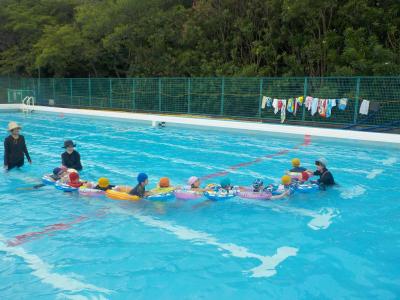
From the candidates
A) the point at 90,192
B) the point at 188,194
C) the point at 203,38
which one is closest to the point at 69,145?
the point at 90,192

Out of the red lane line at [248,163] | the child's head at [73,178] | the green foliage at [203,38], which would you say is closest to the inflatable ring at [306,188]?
the red lane line at [248,163]

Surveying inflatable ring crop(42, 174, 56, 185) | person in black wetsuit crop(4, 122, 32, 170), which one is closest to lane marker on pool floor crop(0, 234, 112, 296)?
inflatable ring crop(42, 174, 56, 185)

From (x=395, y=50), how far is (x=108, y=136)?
1414 centimetres

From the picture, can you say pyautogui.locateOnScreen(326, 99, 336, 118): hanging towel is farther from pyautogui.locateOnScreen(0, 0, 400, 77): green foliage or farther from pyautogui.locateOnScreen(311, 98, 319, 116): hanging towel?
pyautogui.locateOnScreen(0, 0, 400, 77): green foliage

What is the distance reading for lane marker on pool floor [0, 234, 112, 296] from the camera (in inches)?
196

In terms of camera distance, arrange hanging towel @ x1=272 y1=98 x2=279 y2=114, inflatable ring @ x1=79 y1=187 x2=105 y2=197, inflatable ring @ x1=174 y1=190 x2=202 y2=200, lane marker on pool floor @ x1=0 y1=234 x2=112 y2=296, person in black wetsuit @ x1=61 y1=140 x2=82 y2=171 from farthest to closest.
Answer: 1. hanging towel @ x1=272 y1=98 x2=279 y2=114
2. person in black wetsuit @ x1=61 y1=140 x2=82 y2=171
3. inflatable ring @ x1=79 y1=187 x2=105 y2=197
4. inflatable ring @ x1=174 y1=190 x2=202 y2=200
5. lane marker on pool floor @ x1=0 y1=234 x2=112 y2=296

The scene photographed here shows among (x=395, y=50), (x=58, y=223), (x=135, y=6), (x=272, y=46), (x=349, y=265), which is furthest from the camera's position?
(x=135, y=6)

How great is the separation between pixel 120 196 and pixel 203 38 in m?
21.3

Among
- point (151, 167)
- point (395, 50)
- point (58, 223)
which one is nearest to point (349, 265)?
point (58, 223)

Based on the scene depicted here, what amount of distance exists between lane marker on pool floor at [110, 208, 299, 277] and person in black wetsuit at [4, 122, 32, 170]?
4498 millimetres

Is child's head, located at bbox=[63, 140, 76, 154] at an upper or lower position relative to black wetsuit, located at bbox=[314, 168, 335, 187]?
upper

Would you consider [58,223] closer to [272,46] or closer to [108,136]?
[108,136]

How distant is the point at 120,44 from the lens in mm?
31594

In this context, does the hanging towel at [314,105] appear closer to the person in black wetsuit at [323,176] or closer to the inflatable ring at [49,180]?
the person in black wetsuit at [323,176]
